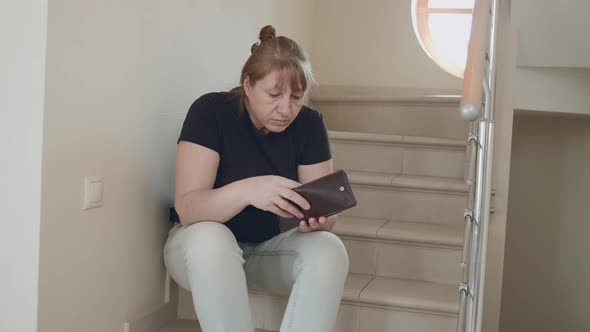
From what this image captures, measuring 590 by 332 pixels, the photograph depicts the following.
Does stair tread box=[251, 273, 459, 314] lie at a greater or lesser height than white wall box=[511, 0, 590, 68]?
lesser

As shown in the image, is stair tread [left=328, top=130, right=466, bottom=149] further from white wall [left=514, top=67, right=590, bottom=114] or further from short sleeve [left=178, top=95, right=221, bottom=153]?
short sleeve [left=178, top=95, right=221, bottom=153]

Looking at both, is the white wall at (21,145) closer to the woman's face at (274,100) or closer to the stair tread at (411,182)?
the woman's face at (274,100)

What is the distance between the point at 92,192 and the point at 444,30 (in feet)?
11.4

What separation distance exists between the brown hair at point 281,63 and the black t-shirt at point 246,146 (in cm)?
15

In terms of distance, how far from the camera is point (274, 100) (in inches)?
74.4

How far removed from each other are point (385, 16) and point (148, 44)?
2.45 metres

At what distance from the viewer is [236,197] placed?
5.87 ft

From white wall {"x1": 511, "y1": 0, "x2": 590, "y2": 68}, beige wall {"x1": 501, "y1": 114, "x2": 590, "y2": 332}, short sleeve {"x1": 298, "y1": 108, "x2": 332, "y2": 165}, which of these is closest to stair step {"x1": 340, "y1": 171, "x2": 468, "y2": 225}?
white wall {"x1": 511, "y1": 0, "x2": 590, "y2": 68}

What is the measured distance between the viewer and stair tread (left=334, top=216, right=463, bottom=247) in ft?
7.97

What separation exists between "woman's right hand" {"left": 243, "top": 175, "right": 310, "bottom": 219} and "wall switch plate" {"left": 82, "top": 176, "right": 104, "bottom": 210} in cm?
36

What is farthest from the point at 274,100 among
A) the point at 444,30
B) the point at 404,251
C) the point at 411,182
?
the point at 444,30

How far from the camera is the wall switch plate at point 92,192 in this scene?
1720 mm

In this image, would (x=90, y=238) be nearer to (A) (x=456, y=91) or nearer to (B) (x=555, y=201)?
(A) (x=456, y=91)

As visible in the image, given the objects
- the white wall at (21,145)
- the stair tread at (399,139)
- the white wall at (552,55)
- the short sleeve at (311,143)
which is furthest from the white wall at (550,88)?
the white wall at (21,145)
